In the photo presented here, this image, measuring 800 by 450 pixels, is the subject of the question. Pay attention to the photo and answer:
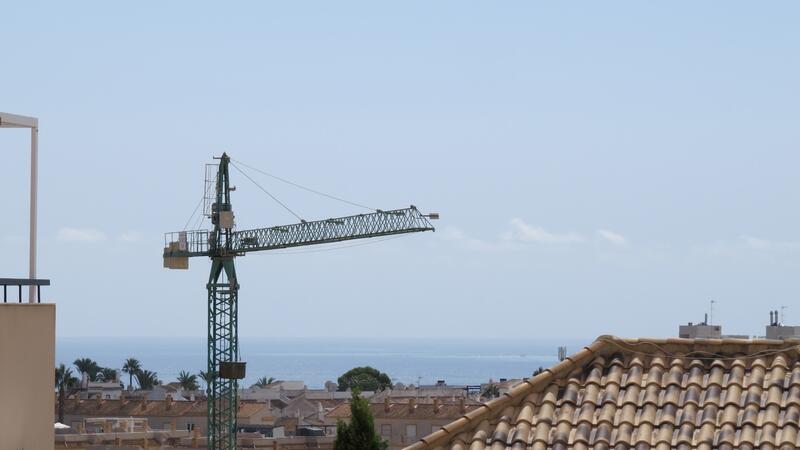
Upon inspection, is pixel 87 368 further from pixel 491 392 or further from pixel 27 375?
pixel 27 375

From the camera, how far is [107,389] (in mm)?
127625

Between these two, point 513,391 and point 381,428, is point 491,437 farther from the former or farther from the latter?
point 381,428

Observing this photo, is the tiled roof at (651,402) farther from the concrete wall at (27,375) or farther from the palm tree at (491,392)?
the palm tree at (491,392)

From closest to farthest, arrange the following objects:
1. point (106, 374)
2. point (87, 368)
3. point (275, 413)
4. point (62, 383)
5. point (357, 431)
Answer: point (357, 431) < point (62, 383) < point (275, 413) < point (87, 368) < point (106, 374)

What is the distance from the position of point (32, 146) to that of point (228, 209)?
8482cm

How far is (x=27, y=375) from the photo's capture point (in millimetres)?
12000

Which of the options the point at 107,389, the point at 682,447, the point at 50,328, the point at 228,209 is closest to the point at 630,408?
the point at 682,447

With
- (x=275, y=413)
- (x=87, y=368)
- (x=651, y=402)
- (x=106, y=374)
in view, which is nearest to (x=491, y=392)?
(x=275, y=413)

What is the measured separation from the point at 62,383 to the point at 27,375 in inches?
3917

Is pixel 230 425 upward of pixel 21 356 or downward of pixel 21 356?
downward

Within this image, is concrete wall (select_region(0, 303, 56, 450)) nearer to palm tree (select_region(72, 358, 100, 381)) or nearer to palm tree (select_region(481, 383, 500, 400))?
palm tree (select_region(481, 383, 500, 400))

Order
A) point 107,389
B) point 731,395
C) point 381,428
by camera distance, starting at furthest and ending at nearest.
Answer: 1. point 107,389
2. point 381,428
3. point 731,395

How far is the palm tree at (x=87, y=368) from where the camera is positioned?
457 feet

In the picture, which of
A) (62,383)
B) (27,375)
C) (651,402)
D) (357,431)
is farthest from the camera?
(62,383)
